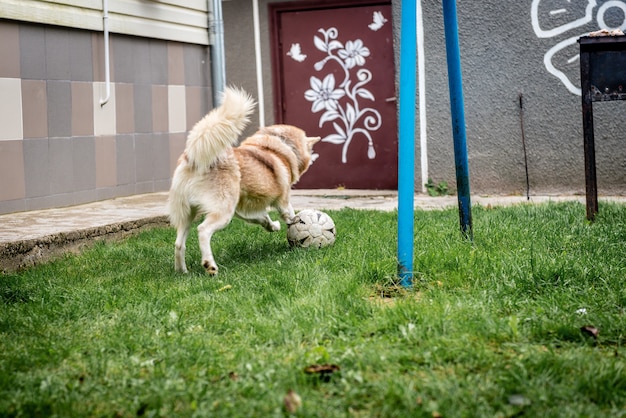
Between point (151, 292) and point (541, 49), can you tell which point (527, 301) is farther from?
point (541, 49)

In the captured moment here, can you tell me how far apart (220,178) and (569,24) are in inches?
228

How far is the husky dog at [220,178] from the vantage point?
566 centimetres

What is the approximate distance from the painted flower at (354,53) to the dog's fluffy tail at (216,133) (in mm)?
5482

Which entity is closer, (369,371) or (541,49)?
(369,371)

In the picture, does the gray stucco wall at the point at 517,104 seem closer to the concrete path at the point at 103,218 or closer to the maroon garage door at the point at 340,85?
the concrete path at the point at 103,218

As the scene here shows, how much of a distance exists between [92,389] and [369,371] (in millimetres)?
1170

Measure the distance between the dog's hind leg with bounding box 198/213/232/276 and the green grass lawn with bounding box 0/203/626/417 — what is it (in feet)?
0.64

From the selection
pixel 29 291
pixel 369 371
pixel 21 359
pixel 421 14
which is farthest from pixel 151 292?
pixel 421 14

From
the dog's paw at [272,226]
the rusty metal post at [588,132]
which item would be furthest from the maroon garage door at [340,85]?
the dog's paw at [272,226]

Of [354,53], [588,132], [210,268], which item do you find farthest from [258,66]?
[210,268]

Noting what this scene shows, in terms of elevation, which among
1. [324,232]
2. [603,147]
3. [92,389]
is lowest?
[92,389]

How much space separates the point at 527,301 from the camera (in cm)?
437

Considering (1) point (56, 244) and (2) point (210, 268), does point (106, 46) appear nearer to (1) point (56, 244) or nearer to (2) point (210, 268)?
(1) point (56, 244)

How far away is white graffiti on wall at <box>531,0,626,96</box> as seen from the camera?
31.3ft
